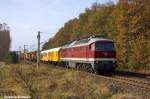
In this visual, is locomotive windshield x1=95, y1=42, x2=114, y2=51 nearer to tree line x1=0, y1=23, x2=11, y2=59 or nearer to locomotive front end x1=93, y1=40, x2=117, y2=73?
locomotive front end x1=93, y1=40, x2=117, y2=73

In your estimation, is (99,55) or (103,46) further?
(103,46)

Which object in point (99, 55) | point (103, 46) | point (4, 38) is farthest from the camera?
point (4, 38)

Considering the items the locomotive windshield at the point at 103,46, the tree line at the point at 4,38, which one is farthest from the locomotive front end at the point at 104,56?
the tree line at the point at 4,38

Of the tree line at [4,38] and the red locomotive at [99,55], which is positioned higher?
the tree line at [4,38]

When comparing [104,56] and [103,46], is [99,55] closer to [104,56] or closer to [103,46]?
[104,56]

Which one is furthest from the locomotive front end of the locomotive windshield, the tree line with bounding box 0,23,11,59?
the tree line with bounding box 0,23,11,59

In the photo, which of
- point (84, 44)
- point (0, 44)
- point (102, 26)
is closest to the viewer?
point (84, 44)

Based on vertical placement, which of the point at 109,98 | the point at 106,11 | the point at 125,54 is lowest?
the point at 109,98

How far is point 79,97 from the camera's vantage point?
620 inches

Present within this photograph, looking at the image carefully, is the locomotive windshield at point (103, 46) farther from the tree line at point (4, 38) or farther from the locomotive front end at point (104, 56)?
the tree line at point (4, 38)

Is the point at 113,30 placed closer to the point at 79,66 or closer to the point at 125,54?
the point at 125,54

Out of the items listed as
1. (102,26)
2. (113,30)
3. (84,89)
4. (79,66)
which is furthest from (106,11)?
(84,89)

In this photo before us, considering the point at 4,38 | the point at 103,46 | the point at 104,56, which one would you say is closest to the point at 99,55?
the point at 104,56

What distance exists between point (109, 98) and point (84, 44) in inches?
764
